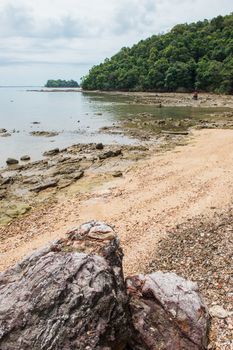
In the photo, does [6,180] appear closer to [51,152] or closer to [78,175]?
[78,175]

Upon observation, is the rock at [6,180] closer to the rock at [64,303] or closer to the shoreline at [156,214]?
the shoreline at [156,214]

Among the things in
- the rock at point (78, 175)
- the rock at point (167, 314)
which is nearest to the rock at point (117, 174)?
the rock at point (78, 175)

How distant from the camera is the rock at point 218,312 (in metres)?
8.77

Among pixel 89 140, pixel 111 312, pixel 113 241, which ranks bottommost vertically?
pixel 89 140

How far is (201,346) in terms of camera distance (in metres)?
7.60

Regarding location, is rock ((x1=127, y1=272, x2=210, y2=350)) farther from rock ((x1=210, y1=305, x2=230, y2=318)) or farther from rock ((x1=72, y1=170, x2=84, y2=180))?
rock ((x1=72, y1=170, x2=84, y2=180))

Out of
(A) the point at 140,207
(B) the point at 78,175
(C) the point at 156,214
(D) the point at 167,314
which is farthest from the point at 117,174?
(D) the point at 167,314

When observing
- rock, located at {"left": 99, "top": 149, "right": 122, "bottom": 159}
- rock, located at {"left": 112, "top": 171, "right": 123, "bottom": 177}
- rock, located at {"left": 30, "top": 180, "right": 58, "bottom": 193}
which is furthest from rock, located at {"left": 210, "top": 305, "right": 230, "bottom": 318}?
rock, located at {"left": 99, "top": 149, "right": 122, "bottom": 159}

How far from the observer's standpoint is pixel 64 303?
643cm

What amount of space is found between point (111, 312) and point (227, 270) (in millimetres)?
5098

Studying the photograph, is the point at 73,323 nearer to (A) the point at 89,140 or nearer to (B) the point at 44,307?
(B) the point at 44,307

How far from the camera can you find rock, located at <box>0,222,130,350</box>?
6164 mm

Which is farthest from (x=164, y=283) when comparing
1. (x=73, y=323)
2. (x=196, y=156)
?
(x=196, y=156)

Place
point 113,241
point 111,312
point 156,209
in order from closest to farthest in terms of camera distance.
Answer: point 111,312 → point 113,241 → point 156,209
